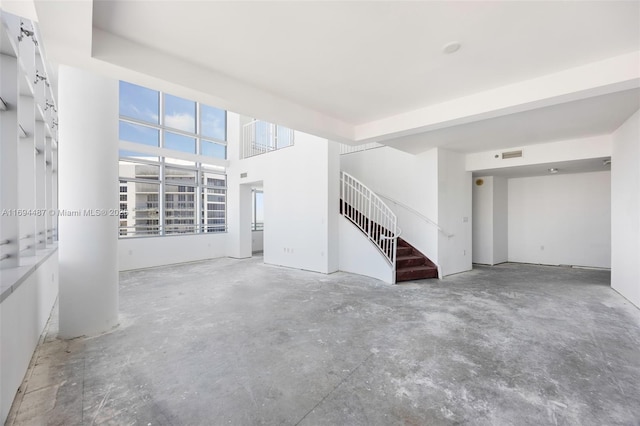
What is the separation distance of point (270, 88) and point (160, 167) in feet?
17.8

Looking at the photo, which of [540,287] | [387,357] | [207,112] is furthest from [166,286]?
[540,287]

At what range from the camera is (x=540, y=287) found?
4.80 m

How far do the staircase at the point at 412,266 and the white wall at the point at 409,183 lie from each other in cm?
15

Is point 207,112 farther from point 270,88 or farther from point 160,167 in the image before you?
point 270,88

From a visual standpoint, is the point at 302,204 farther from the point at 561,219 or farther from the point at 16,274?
the point at 561,219

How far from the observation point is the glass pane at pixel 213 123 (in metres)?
8.10

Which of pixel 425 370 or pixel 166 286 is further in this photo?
pixel 166 286

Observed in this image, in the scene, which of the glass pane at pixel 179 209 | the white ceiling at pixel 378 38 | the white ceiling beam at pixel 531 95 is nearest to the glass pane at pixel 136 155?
the glass pane at pixel 179 209

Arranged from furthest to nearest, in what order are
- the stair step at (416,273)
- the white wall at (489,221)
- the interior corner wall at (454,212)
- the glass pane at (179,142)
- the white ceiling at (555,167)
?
1. the glass pane at (179,142)
2. the white wall at (489,221)
3. the interior corner wall at (454,212)
4. the white ceiling at (555,167)
5. the stair step at (416,273)

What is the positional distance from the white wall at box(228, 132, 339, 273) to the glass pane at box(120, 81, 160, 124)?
2.91 m

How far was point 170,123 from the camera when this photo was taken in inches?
289

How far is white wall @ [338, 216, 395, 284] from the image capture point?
521 cm

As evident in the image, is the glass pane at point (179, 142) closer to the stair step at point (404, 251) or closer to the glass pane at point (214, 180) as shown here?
the glass pane at point (214, 180)

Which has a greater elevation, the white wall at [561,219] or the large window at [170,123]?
the large window at [170,123]
